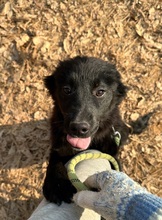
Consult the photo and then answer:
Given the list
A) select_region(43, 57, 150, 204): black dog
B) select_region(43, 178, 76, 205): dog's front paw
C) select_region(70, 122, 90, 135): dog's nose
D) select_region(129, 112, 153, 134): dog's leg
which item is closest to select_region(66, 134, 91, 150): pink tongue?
select_region(43, 57, 150, 204): black dog

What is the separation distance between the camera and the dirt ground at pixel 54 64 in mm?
3680

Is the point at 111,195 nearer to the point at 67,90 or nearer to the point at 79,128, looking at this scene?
the point at 79,128

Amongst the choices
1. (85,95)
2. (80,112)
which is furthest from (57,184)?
(85,95)

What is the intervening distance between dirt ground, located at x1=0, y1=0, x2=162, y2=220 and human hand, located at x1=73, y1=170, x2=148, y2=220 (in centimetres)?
182

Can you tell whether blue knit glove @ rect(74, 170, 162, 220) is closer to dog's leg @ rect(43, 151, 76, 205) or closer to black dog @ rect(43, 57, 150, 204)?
dog's leg @ rect(43, 151, 76, 205)

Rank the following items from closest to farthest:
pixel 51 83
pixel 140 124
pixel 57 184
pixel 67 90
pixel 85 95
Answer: pixel 57 184 → pixel 85 95 → pixel 67 90 → pixel 51 83 → pixel 140 124

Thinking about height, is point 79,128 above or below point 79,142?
above

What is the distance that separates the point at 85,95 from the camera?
2.86 metres

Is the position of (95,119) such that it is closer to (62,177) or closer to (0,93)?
(62,177)

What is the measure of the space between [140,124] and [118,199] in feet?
6.97

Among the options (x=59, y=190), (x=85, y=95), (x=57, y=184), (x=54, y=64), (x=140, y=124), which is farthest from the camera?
(x=54, y=64)

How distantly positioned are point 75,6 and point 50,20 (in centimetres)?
33

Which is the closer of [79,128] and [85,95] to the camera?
[79,128]

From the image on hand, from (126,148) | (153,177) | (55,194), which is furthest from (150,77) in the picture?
(55,194)
